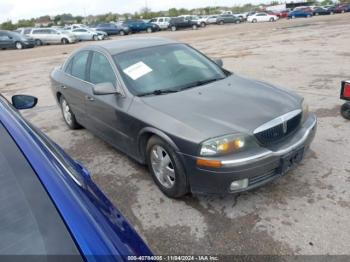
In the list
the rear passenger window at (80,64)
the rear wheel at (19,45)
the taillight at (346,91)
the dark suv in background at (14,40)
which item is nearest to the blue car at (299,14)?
the dark suv in background at (14,40)

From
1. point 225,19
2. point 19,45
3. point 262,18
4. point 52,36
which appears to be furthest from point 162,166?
point 225,19

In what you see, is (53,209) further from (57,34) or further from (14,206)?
(57,34)

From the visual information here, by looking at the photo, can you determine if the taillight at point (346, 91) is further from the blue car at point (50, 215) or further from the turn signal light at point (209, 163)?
the blue car at point (50, 215)

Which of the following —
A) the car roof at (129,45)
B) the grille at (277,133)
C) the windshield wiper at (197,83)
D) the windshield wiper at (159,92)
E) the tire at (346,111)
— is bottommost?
the tire at (346,111)

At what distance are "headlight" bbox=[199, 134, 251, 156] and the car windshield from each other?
105 cm

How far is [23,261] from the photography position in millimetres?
Result: 1143

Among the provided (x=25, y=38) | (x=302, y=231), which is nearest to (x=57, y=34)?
(x=25, y=38)

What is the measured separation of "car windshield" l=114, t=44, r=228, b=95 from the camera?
12.0ft

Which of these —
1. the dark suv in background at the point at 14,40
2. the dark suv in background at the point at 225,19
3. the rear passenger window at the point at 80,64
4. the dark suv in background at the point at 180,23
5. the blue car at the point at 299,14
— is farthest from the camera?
→ the dark suv in background at the point at 225,19

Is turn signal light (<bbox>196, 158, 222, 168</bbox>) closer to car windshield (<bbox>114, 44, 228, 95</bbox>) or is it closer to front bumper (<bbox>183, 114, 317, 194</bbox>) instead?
front bumper (<bbox>183, 114, 317, 194</bbox>)

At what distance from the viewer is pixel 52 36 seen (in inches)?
1169

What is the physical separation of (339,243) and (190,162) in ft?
4.55

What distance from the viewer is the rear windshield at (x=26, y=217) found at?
120 centimetres

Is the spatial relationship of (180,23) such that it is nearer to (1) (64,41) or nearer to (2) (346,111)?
(1) (64,41)
